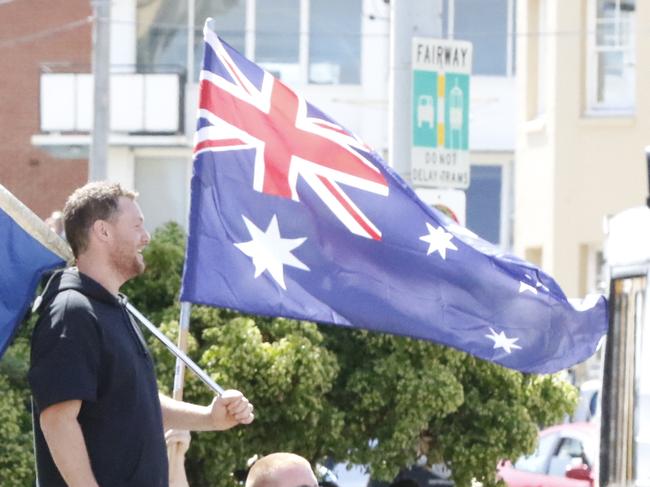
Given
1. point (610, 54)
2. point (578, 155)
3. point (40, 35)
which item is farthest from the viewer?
point (40, 35)

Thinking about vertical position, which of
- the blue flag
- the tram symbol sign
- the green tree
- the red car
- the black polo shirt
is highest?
the tram symbol sign

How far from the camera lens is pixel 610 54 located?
92.9 feet

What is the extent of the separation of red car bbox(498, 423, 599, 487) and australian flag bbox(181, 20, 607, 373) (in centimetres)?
772

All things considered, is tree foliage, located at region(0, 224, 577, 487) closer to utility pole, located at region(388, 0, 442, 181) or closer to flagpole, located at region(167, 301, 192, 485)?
flagpole, located at region(167, 301, 192, 485)

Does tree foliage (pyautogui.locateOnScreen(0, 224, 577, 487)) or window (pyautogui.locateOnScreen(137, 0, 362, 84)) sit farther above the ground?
window (pyautogui.locateOnScreen(137, 0, 362, 84))

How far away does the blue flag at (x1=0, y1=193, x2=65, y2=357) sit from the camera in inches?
264

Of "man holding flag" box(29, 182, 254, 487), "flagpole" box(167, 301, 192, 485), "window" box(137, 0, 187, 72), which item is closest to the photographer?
"man holding flag" box(29, 182, 254, 487)

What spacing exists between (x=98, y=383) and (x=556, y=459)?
1088cm

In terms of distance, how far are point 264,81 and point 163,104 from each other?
2488cm

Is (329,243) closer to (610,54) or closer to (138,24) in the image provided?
(610,54)

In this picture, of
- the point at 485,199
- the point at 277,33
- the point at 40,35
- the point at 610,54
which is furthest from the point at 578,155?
the point at 40,35

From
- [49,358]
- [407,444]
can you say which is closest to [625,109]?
[407,444]

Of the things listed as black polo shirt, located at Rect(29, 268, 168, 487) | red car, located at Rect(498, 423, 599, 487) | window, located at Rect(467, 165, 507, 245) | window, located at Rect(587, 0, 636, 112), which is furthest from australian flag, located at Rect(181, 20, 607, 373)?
window, located at Rect(467, 165, 507, 245)

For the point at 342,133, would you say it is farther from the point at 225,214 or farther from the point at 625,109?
the point at 625,109
